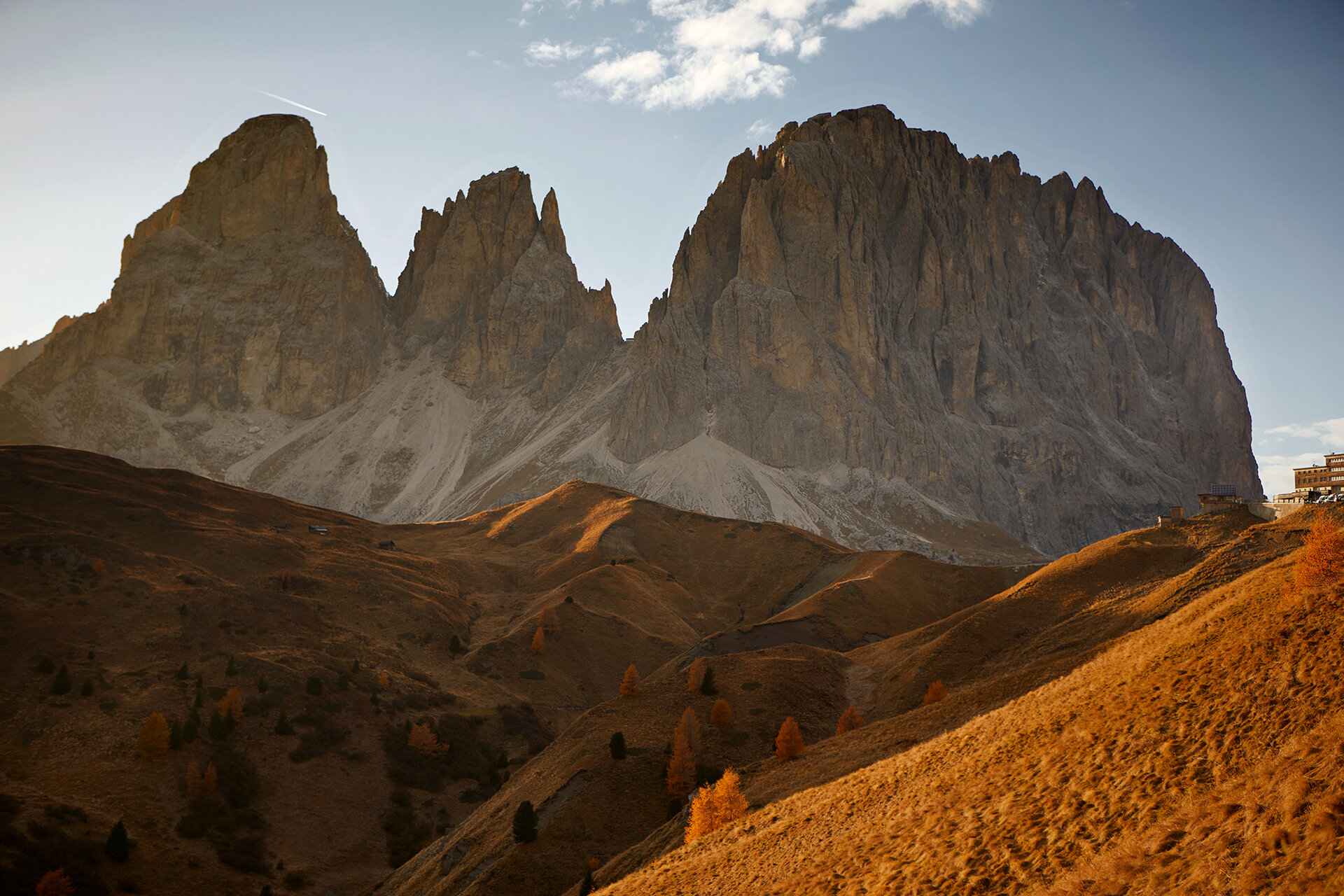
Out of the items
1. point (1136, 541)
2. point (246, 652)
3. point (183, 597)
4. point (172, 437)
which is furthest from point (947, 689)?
point (172, 437)

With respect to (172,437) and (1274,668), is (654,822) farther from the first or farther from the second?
(172,437)

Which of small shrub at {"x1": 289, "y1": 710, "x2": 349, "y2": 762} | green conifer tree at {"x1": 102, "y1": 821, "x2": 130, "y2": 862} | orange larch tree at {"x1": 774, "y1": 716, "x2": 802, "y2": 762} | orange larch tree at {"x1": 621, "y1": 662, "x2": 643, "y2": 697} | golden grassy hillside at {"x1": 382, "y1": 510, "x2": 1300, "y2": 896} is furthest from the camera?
small shrub at {"x1": 289, "y1": 710, "x2": 349, "y2": 762}

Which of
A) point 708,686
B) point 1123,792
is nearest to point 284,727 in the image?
point 708,686

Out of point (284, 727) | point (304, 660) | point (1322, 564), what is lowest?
point (284, 727)

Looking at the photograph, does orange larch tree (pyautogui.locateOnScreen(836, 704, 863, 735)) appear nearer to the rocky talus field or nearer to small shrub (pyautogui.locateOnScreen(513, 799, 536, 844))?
the rocky talus field

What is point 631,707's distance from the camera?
48.7 meters

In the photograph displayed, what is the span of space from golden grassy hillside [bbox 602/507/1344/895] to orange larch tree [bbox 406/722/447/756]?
3438cm

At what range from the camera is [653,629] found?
84.6 m

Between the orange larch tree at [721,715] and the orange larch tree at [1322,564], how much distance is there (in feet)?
93.4

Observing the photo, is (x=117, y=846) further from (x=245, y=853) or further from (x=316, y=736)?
(x=316, y=736)

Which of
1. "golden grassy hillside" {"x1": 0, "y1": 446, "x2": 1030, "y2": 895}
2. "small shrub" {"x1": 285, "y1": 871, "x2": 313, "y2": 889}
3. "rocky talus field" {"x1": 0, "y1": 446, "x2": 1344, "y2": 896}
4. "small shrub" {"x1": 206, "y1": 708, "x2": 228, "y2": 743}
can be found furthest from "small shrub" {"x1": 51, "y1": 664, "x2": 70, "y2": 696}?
"small shrub" {"x1": 285, "y1": 871, "x2": 313, "y2": 889}

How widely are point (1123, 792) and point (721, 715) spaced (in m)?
30.1

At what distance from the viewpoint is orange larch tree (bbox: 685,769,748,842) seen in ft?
94.9

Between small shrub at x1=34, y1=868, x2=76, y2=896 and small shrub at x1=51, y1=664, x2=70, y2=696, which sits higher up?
small shrub at x1=51, y1=664, x2=70, y2=696
